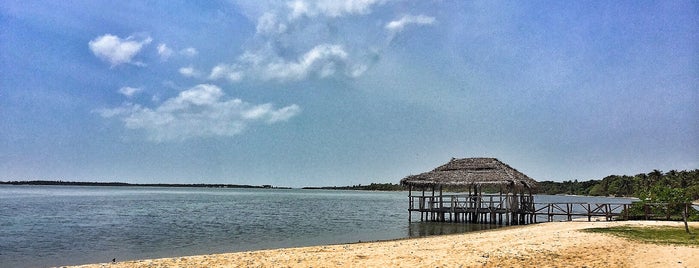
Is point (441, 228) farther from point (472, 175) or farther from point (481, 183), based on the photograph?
point (472, 175)

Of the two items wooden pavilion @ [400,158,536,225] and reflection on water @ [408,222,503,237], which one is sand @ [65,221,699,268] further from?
wooden pavilion @ [400,158,536,225]

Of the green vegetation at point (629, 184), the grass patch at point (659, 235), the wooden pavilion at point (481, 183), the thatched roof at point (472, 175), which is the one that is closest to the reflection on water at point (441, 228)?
the wooden pavilion at point (481, 183)

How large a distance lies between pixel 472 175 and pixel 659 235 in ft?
49.3

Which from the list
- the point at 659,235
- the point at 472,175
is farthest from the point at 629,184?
the point at 659,235

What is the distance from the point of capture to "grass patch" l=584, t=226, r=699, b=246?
1609 cm

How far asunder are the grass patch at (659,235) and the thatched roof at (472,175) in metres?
10.3

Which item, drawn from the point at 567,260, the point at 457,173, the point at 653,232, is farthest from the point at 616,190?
the point at 567,260

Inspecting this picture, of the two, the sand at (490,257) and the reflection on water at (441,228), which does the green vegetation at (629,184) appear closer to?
Result: the reflection on water at (441,228)

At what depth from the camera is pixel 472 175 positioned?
3281 centimetres

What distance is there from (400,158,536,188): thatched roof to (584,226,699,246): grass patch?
33.8 feet

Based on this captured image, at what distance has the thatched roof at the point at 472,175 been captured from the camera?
1244 inches

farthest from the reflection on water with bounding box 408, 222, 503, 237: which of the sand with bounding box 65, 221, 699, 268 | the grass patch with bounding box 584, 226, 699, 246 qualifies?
the sand with bounding box 65, 221, 699, 268

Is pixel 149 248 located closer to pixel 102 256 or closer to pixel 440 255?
pixel 102 256

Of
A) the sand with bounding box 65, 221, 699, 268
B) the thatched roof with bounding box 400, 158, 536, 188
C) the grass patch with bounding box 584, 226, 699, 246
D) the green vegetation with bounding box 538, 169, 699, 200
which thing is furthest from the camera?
the green vegetation with bounding box 538, 169, 699, 200
